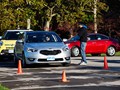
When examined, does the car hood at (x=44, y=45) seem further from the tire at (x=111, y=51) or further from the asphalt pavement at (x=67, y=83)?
the tire at (x=111, y=51)

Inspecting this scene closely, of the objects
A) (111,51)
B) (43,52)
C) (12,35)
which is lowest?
(111,51)

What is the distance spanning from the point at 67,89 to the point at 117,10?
46.1 metres

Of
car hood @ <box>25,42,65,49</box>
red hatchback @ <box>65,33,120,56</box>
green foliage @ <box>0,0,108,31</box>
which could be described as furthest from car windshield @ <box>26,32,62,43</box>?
green foliage @ <box>0,0,108,31</box>

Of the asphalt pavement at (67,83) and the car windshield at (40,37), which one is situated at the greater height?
the car windshield at (40,37)

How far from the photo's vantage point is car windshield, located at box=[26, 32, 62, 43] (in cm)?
2100

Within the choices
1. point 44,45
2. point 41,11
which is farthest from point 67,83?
point 41,11

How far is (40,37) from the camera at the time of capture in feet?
69.5

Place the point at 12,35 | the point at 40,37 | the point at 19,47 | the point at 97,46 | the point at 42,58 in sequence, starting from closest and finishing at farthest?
the point at 42,58 → the point at 40,37 → the point at 19,47 → the point at 12,35 → the point at 97,46

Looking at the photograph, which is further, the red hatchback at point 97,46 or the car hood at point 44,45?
the red hatchback at point 97,46

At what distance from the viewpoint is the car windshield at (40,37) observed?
827 inches

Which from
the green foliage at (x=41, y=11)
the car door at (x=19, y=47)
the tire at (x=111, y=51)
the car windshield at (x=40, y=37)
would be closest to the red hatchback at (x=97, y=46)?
the tire at (x=111, y=51)

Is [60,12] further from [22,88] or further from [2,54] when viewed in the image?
[22,88]

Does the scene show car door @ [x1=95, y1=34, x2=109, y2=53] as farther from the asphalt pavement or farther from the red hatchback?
the asphalt pavement

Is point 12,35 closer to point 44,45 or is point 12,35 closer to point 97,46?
point 97,46
